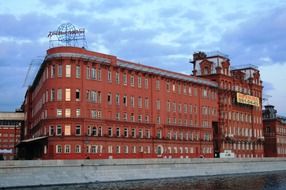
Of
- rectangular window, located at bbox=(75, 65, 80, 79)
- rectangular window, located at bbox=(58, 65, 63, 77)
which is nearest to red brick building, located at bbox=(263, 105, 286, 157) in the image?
rectangular window, located at bbox=(75, 65, 80, 79)

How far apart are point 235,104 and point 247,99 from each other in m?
5.43

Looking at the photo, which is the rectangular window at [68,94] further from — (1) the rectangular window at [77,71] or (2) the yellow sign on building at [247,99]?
(2) the yellow sign on building at [247,99]

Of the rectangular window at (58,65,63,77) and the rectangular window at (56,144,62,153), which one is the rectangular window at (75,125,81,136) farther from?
the rectangular window at (58,65,63,77)

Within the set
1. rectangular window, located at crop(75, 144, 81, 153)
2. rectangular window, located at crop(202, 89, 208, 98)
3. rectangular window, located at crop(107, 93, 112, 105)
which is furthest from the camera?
rectangular window, located at crop(202, 89, 208, 98)

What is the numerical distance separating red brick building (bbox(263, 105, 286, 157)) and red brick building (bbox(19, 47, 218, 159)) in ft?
163

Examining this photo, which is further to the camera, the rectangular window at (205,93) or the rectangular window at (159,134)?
the rectangular window at (205,93)

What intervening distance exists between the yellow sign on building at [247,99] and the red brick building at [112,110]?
46.3ft

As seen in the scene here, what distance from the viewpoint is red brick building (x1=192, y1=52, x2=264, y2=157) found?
117688 millimetres

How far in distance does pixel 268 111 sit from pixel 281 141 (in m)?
12.0

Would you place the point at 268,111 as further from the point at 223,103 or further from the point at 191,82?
the point at 191,82

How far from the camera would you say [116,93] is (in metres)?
88.6

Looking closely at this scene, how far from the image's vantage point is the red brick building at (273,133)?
501 feet

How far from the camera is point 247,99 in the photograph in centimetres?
12638

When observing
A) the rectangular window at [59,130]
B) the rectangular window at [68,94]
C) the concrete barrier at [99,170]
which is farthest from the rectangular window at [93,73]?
the concrete barrier at [99,170]
